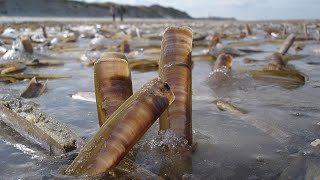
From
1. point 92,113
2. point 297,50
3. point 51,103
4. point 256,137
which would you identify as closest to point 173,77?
point 256,137

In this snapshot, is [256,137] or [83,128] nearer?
[256,137]

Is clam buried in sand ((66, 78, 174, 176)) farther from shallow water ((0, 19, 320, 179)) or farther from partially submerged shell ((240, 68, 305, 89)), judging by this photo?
partially submerged shell ((240, 68, 305, 89))

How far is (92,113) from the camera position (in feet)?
13.3

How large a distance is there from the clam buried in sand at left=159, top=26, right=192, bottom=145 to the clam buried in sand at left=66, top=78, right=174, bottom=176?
40cm

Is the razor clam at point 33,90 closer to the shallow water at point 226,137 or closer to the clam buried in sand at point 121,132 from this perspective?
the shallow water at point 226,137

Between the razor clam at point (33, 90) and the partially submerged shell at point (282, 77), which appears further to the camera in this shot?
the partially submerged shell at point (282, 77)

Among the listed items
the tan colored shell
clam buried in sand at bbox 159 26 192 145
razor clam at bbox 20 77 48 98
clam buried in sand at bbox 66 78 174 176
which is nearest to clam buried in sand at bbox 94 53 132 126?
clam buried in sand at bbox 159 26 192 145

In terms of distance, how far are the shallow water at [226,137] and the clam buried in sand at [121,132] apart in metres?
→ 0.30

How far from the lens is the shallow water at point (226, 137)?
8.15ft

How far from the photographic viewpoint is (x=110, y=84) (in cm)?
271

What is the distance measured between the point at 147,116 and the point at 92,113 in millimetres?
1943

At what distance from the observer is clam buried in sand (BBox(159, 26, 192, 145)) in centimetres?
267

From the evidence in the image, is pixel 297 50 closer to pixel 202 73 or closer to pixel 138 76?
pixel 202 73

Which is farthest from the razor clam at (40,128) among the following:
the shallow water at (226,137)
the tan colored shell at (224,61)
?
the tan colored shell at (224,61)
